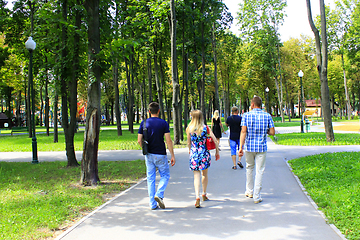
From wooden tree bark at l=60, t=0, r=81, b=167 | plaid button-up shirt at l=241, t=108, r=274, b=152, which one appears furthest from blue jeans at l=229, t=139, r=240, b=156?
wooden tree bark at l=60, t=0, r=81, b=167

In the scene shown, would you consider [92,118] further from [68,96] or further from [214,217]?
[214,217]

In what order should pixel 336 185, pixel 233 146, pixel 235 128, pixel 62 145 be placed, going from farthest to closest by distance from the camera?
pixel 62 145, pixel 235 128, pixel 233 146, pixel 336 185

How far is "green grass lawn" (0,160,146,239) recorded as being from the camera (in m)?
4.86

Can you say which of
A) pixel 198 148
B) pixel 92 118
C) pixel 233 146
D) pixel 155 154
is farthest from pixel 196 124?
pixel 233 146

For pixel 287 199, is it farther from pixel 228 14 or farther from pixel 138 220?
pixel 228 14

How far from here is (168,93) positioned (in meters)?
44.2

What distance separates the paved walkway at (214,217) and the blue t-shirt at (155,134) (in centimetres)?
110

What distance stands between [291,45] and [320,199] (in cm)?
4617

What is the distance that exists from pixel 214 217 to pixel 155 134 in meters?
1.77

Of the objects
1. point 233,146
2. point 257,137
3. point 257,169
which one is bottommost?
point 257,169

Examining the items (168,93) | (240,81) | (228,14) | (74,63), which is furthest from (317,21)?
(74,63)

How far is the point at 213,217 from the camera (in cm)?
507

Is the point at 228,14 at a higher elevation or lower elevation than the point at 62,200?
higher

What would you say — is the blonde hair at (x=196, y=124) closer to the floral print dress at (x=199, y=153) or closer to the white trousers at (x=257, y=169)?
the floral print dress at (x=199, y=153)
